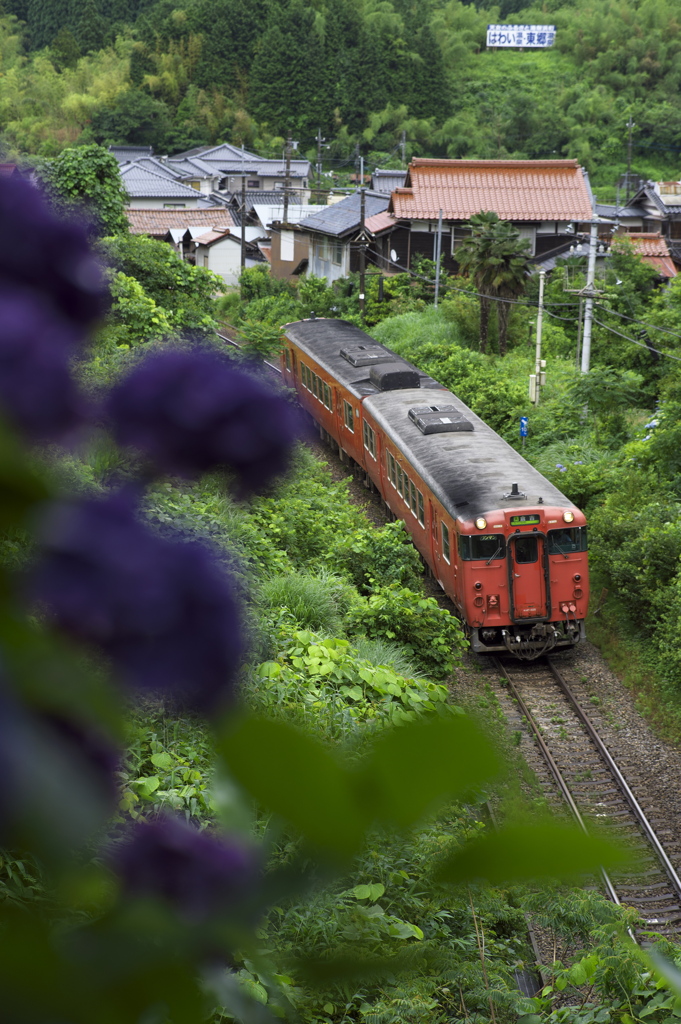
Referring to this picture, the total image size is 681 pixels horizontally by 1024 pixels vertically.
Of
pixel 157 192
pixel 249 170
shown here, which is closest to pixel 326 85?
pixel 249 170

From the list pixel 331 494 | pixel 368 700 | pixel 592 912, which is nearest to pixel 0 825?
pixel 592 912

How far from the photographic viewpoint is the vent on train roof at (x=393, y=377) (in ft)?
52.7

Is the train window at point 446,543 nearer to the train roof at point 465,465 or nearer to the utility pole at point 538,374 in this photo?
the train roof at point 465,465

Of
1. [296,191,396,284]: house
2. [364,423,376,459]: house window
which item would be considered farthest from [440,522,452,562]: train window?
[296,191,396,284]: house

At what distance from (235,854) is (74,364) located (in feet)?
1.15

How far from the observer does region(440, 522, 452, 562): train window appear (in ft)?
38.1

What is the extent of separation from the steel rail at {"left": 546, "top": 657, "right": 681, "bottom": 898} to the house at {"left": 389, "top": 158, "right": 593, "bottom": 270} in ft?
75.3

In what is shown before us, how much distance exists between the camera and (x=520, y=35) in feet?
319

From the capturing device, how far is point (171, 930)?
1.94 feet

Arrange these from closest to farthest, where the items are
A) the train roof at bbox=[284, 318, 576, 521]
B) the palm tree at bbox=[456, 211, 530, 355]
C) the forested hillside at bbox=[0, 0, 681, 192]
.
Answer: the train roof at bbox=[284, 318, 576, 521] < the palm tree at bbox=[456, 211, 530, 355] < the forested hillside at bbox=[0, 0, 681, 192]

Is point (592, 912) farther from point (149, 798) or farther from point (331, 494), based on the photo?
point (331, 494)

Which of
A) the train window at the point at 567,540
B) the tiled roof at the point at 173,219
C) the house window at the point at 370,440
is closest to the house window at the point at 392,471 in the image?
the house window at the point at 370,440

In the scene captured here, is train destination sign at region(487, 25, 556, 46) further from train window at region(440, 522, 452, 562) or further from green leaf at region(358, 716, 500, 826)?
green leaf at region(358, 716, 500, 826)

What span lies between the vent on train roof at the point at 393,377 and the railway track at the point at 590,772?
5.80 m
